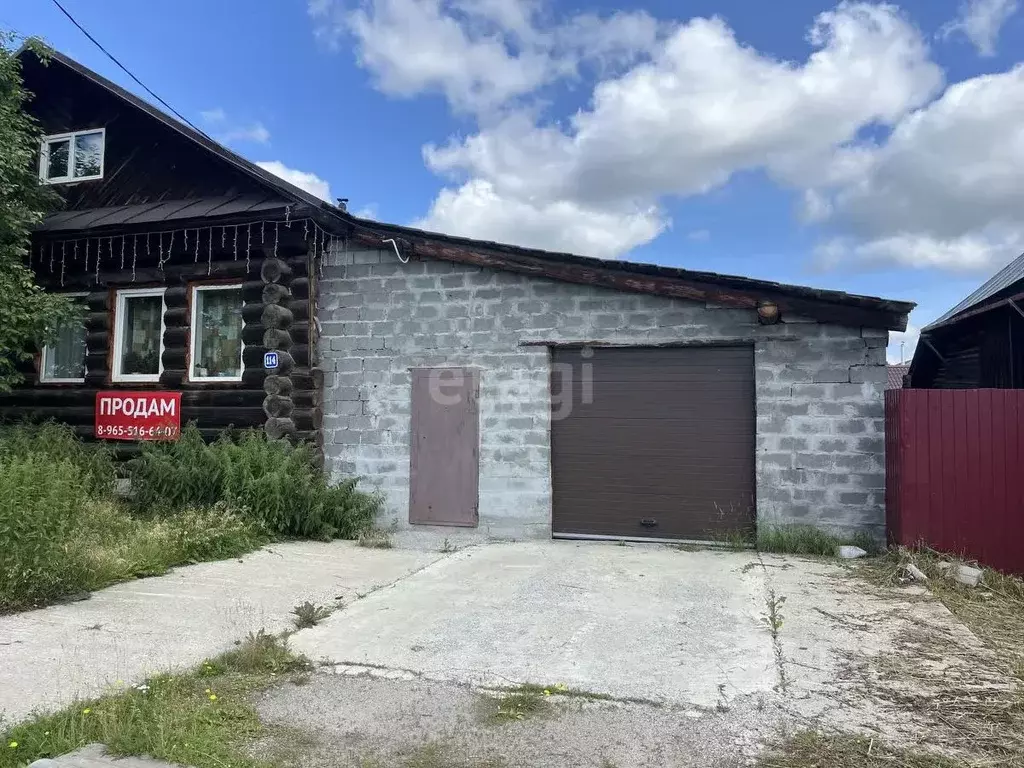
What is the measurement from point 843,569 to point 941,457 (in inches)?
56.6

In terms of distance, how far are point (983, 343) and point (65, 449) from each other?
14530 mm

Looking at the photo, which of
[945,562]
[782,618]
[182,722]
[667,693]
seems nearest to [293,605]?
[182,722]

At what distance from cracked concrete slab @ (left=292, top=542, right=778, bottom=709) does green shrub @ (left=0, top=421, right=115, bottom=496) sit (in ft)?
15.7

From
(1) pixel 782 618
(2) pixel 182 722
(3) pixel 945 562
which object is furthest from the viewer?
(3) pixel 945 562

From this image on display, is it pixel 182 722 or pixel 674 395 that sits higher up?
pixel 674 395

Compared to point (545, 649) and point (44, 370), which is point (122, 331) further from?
point (545, 649)

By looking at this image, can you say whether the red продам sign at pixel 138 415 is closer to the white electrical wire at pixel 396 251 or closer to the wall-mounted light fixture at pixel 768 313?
the white electrical wire at pixel 396 251

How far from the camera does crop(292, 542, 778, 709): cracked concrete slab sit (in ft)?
14.0

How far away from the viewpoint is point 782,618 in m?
5.35

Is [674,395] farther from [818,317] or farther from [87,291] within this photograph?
[87,291]

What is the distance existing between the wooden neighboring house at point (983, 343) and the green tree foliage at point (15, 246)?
1294 centimetres

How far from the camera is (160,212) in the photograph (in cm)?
1026

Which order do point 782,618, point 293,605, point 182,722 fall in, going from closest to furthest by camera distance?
point 182,722 < point 782,618 < point 293,605

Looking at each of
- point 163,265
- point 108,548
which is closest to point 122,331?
point 163,265
